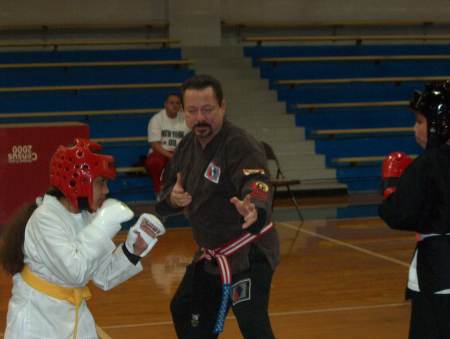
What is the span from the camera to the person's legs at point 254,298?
337 cm

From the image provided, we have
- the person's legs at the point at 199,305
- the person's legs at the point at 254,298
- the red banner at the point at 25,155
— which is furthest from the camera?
the red banner at the point at 25,155

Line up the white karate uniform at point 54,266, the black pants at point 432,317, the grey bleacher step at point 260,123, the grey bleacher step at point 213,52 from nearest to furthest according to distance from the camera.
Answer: the white karate uniform at point 54,266 → the black pants at point 432,317 → the grey bleacher step at point 260,123 → the grey bleacher step at point 213,52

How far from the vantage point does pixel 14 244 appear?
2873mm

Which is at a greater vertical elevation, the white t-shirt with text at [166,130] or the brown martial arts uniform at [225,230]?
the brown martial arts uniform at [225,230]

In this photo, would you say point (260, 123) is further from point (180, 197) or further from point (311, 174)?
point (180, 197)

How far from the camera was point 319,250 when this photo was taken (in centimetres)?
759

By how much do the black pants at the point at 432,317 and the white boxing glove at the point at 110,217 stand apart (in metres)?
1.20

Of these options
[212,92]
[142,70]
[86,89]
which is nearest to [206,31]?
[142,70]

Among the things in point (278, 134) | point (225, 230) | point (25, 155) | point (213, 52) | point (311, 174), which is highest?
point (225, 230)

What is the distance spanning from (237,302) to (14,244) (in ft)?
3.40

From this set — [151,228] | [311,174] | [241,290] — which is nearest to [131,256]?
[151,228]

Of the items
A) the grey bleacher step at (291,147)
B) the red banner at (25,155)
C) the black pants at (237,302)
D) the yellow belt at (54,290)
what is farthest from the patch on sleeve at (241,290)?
the grey bleacher step at (291,147)

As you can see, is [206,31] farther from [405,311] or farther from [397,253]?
[405,311]

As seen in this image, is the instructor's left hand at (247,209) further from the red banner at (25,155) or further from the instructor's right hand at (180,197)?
the red banner at (25,155)
